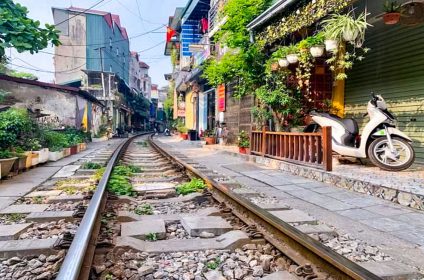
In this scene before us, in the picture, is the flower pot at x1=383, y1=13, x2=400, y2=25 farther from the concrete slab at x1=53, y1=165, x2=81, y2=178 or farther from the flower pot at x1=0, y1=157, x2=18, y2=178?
the flower pot at x1=0, y1=157, x2=18, y2=178

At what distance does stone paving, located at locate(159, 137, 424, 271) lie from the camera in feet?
9.26

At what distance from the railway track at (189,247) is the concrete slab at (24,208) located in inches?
17.5

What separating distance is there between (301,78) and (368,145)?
2513 millimetres

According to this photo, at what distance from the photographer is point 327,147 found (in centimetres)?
566

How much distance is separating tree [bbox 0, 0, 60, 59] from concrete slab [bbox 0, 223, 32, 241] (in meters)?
4.23

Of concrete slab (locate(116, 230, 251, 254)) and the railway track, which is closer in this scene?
the railway track

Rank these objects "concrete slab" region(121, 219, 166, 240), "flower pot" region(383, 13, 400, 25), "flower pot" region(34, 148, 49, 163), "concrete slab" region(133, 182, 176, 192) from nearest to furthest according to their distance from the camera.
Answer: "concrete slab" region(121, 219, 166, 240) → "concrete slab" region(133, 182, 176, 192) → "flower pot" region(383, 13, 400, 25) → "flower pot" region(34, 148, 49, 163)

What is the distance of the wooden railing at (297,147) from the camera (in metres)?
5.75

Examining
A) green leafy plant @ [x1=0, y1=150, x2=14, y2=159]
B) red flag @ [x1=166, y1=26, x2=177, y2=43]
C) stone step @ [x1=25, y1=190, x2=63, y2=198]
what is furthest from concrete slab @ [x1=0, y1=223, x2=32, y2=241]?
red flag @ [x1=166, y1=26, x2=177, y2=43]

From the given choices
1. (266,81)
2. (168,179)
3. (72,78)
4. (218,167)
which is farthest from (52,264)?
(72,78)

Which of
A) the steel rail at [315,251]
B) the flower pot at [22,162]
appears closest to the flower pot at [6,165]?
the flower pot at [22,162]

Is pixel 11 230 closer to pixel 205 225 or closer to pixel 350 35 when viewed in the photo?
pixel 205 225

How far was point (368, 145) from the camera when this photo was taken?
234 inches

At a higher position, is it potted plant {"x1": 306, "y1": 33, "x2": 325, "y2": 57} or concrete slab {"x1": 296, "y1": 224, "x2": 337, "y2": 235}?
potted plant {"x1": 306, "y1": 33, "x2": 325, "y2": 57}
